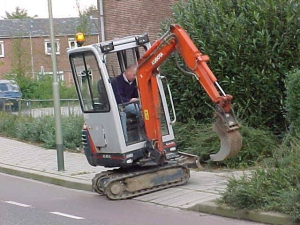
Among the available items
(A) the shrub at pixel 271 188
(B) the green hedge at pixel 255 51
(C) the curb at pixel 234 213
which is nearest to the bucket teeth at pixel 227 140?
(A) the shrub at pixel 271 188

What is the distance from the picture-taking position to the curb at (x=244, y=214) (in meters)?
8.85

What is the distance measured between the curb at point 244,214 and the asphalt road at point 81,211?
0.25 feet

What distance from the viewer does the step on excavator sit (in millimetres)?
11539

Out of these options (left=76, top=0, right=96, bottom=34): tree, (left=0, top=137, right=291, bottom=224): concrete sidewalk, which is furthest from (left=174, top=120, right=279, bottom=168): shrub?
(left=76, top=0, right=96, bottom=34): tree

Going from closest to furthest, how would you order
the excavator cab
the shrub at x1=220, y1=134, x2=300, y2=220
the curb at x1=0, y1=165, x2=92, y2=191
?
the shrub at x1=220, y1=134, x2=300, y2=220, the excavator cab, the curb at x1=0, y1=165, x2=92, y2=191

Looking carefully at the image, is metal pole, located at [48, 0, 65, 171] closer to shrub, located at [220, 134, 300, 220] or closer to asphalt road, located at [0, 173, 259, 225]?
asphalt road, located at [0, 173, 259, 225]

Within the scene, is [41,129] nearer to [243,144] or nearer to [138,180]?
[243,144]

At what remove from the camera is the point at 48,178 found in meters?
14.2

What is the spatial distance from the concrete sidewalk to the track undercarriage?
126mm

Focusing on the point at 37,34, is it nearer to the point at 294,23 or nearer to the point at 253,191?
the point at 294,23

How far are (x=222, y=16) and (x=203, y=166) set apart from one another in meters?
3.28

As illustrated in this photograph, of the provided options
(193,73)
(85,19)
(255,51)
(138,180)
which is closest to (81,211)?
(138,180)

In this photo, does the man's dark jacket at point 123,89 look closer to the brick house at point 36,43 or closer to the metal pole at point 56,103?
the metal pole at point 56,103

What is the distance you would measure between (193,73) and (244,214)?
2601 mm
